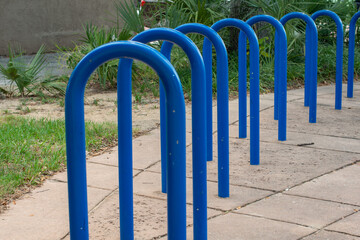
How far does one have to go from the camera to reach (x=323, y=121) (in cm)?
548

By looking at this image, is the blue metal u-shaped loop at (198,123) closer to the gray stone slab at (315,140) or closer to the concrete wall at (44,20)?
the gray stone slab at (315,140)

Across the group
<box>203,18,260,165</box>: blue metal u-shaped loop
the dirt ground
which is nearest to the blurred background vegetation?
the dirt ground

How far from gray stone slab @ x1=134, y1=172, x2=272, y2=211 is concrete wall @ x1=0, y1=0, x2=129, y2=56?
8281 millimetres

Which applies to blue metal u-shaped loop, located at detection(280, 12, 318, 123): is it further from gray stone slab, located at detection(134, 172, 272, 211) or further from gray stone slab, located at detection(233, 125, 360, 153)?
gray stone slab, located at detection(134, 172, 272, 211)

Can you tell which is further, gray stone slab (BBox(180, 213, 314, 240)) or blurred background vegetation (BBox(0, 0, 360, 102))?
blurred background vegetation (BBox(0, 0, 360, 102))

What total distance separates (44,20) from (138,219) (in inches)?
365

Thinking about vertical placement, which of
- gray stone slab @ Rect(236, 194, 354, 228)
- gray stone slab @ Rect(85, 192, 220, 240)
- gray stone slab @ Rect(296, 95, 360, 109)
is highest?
gray stone slab @ Rect(85, 192, 220, 240)

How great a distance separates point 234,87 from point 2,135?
3470 mm

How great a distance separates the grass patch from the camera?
358 centimetres

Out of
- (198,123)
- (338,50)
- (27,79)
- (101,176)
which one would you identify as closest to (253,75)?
(101,176)

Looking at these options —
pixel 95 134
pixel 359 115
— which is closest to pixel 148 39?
pixel 95 134

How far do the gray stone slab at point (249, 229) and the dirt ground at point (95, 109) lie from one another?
7.08ft

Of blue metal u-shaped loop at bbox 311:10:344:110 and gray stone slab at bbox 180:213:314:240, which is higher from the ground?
blue metal u-shaped loop at bbox 311:10:344:110

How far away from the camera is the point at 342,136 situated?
489 cm
